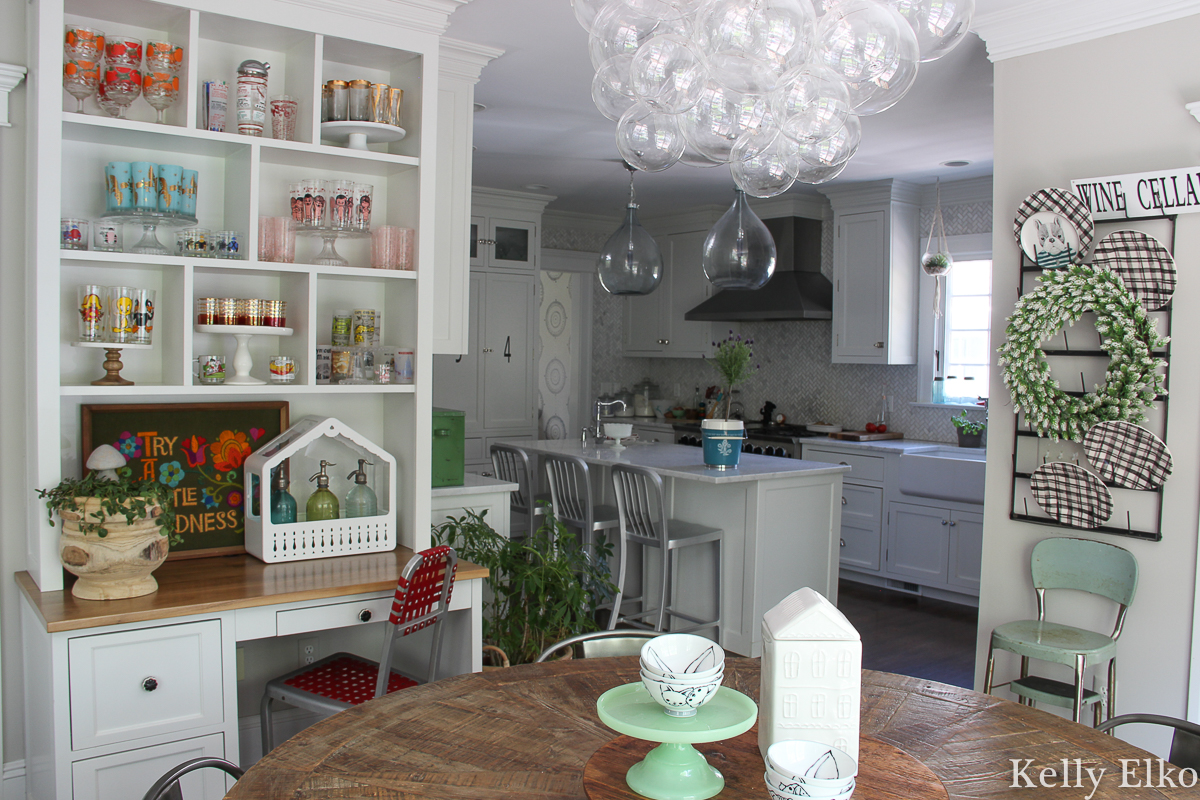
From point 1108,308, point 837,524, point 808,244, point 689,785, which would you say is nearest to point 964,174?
point 808,244

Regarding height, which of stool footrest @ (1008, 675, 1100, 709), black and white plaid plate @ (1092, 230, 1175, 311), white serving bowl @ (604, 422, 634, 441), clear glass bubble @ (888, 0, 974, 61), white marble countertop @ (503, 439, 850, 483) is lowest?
stool footrest @ (1008, 675, 1100, 709)

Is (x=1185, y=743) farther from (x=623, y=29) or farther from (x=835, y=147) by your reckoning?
(x=623, y=29)

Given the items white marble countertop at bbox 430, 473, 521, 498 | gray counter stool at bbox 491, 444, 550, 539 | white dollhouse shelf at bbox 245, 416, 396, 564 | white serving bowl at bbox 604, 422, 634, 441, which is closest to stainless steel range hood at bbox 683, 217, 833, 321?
white serving bowl at bbox 604, 422, 634, 441

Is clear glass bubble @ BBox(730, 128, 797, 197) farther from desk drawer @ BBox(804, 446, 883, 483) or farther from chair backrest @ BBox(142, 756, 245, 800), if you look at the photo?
desk drawer @ BBox(804, 446, 883, 483)

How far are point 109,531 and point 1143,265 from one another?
121 inches

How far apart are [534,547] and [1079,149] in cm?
239

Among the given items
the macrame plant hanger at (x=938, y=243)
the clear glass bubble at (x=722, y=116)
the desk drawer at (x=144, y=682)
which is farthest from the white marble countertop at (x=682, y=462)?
the clear glass bubble at (x=722, y=116)

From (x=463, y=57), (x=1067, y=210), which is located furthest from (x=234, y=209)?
(x=1067, y=210)

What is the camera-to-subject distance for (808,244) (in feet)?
21.2

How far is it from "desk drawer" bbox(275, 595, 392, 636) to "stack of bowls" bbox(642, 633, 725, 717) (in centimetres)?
137

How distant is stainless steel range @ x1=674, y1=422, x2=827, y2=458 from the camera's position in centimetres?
602

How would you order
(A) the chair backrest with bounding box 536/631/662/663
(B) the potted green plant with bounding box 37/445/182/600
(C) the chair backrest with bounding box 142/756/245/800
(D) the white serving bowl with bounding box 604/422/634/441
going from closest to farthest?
(C) the chair backrest with bounding box 142/756/245/800, (A) the chair backrest with bounding box 536/631/662/663, (B) the potted green plant with bounding box 37/445/182/600, (D) the white serving bowl with bounding box 604/422/634/441

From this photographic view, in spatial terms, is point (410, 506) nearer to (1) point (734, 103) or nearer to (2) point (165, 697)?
(2) point (165, 697)

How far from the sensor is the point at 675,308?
7285mm
